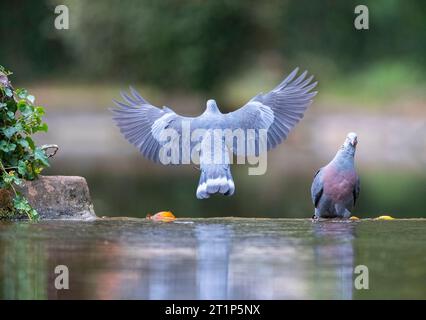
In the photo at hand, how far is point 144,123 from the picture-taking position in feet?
33.1

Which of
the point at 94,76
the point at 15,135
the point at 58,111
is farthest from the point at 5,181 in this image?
the point at 94,76

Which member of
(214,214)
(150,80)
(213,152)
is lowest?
(214,214)

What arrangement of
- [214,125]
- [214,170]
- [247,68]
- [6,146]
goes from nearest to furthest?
[6,146], [214,170], [214,125], [247,68]

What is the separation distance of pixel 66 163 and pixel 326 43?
16.1 m

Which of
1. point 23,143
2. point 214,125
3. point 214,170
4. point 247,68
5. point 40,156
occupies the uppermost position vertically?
point 247,68

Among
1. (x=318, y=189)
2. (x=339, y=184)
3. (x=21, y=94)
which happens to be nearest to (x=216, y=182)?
(x=318, y=189)

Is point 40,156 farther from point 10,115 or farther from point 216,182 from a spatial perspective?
point 216,182

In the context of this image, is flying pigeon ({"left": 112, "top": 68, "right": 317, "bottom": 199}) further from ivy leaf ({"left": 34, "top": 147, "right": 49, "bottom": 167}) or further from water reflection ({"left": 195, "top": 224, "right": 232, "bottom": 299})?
ivy leaf ({"left": 34, "top": 147, "right": 49, "bottom": 167})

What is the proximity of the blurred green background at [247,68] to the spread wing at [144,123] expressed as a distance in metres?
15.5

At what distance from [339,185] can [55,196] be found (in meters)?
2.56

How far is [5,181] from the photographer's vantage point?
789cm

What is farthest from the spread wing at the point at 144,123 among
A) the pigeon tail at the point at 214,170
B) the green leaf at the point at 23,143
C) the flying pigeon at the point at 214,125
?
the green leaf at the point at 23,143

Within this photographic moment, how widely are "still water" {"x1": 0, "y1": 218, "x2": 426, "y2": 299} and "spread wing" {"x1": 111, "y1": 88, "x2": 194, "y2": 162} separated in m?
1.84
